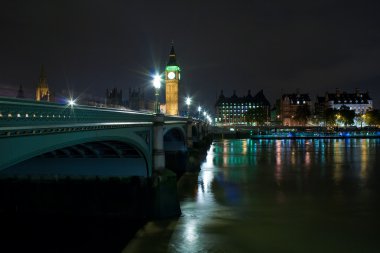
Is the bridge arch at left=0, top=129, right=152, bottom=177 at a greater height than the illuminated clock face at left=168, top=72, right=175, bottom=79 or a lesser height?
lesser

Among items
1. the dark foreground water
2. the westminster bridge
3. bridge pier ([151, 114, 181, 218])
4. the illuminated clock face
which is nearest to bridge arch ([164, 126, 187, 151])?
the dark foreground water

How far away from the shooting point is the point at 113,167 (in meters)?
24.6

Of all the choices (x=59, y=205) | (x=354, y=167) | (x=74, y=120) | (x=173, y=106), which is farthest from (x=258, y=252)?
(x=173, y=106)

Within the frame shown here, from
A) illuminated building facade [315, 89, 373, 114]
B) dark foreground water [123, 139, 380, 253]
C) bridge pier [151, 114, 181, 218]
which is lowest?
dark foreground water [123, 139, 380, 253]

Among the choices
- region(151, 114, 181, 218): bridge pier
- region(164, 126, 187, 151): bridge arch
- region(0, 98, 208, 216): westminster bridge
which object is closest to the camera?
region(0, 98, 208, 216): westminster bridge

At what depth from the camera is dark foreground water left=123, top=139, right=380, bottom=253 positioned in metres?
19.5

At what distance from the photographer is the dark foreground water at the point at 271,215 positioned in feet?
63.8

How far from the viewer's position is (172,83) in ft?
390

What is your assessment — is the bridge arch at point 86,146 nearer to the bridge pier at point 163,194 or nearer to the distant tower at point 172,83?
the bridge pier at point 163,194

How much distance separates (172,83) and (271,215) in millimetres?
95805

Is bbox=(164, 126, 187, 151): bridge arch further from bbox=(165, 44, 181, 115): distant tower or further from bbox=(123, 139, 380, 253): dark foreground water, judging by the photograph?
bbox=(165, 44, 181, 115): distant tower

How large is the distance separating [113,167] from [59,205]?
11.6 feet

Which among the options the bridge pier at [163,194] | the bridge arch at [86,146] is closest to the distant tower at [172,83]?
the bridge arch at [86,146]

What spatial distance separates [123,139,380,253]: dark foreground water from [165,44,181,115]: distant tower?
239 ft
